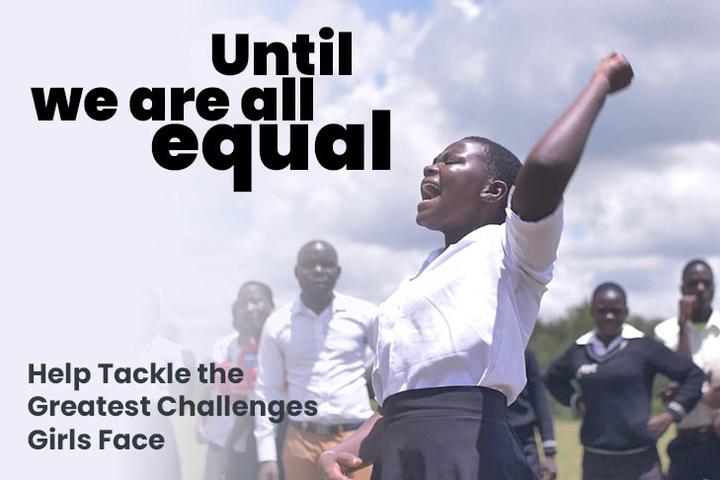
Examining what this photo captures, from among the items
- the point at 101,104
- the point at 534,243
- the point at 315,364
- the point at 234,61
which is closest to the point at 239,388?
the point at 315,364

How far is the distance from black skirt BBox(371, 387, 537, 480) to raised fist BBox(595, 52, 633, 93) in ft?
2.40

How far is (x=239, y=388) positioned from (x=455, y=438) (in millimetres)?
5621

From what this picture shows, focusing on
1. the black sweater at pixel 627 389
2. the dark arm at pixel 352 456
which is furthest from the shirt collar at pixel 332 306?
the dark arm at pixel 352 456

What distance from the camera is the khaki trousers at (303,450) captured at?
260 inches

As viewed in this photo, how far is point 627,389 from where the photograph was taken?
664 centimetres

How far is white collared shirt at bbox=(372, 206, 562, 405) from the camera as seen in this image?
255 cm

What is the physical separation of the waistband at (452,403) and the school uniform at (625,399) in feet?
13.7

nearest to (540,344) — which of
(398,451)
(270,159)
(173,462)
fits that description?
(173,462)

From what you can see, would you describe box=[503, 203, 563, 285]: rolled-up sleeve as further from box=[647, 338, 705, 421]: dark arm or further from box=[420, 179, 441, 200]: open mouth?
box=[647, 338, 705, 421]: dark arm

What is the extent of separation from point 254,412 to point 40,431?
134 cm

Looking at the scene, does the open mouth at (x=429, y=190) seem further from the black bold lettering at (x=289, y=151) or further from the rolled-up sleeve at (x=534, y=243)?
the black bold lettering at (x=289, y=151)

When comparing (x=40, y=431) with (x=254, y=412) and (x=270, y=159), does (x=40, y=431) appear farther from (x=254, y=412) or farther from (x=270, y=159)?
(x=270, y=159)

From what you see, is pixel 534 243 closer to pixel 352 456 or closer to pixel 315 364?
pixel 352 456

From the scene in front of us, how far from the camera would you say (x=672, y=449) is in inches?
263
